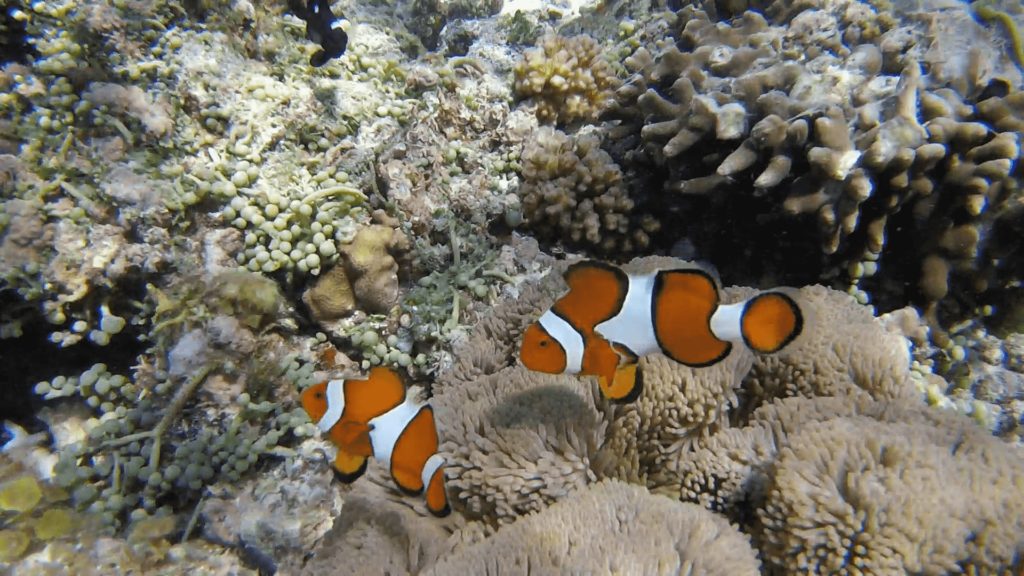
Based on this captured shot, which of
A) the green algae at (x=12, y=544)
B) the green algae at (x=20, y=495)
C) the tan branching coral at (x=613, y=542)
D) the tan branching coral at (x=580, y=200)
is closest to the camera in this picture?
the tan branching coral at (x=613, y=542)

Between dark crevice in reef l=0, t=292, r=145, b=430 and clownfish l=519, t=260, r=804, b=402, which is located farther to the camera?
dark crevice in reef l=0, t=292, r=145, b=430

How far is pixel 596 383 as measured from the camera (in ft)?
6.47

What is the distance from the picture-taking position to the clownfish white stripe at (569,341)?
1.48 meters

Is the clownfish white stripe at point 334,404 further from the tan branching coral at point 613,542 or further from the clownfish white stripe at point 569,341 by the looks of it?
the clownfish white stripe at point 569,341

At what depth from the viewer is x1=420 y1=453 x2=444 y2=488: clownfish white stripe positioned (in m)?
1.73

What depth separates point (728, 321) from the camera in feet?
4.74

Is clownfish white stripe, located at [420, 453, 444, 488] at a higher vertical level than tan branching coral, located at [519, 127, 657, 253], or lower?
lower

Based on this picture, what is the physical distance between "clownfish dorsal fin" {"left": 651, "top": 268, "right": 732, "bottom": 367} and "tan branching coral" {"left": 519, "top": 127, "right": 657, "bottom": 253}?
57.6 inches

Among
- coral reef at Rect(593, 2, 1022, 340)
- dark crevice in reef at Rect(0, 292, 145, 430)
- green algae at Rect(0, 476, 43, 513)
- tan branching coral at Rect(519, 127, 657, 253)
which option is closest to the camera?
green algae at Rect(0, 476, 43, 513)

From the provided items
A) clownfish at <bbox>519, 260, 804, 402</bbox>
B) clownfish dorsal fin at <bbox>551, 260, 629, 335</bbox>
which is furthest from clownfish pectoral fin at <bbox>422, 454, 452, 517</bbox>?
clownfish dorsal fin at <bbox>551, 260, 629, 335</bbox>

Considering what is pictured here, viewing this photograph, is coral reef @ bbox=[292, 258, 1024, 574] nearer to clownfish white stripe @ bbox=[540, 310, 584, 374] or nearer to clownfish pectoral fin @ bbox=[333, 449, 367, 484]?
clownfish pectoral fin @ bbox=[333, 449, 367, 484]

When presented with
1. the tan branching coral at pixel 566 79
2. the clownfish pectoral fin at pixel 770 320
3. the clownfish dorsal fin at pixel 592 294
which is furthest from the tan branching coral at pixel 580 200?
the clownfish pectoral fin at pixel 770 320

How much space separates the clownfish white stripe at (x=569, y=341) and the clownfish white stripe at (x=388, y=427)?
1.81 feet

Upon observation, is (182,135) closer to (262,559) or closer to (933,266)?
(262,559)
